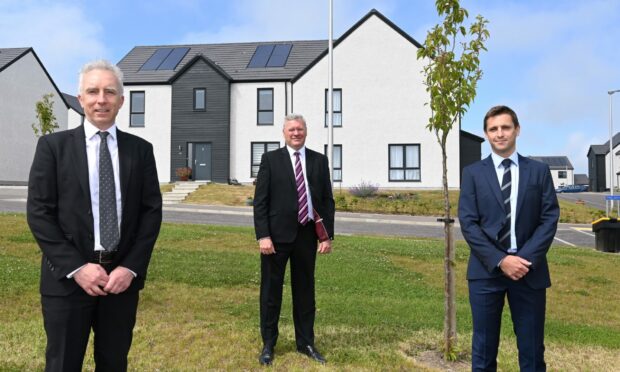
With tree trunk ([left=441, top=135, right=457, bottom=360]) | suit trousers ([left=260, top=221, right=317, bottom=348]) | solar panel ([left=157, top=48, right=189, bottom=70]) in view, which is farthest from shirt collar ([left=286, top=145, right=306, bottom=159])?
solar panel ([left=157, top=48, right=189, bottom=70])

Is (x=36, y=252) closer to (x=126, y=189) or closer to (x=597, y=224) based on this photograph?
(x=126, y=189)

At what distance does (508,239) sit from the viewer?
372 centimetres

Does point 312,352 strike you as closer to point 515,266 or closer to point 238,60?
point 515,266

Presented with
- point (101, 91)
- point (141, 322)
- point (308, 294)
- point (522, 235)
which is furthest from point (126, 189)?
point (141, 322)

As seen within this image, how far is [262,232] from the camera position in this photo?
4746mm

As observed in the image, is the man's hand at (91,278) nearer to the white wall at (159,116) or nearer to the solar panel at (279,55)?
the white wall at (159,116)

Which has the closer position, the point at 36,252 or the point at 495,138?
the point at 495,138

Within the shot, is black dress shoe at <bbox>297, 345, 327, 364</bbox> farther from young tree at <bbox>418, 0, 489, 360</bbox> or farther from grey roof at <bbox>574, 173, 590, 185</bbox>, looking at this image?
grey roof at <bbox>574, 173, 590, 185</bbox>

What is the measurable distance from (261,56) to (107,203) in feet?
108

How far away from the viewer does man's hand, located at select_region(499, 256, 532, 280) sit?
3.54 metres

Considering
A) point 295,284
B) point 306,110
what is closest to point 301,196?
point 295,284

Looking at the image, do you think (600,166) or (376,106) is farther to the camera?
(600,166)

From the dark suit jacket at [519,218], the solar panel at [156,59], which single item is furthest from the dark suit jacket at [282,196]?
the solar panel at [156,59]

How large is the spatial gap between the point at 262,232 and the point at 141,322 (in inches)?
96.7
